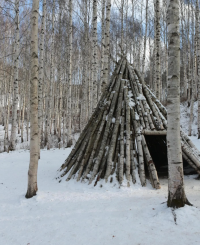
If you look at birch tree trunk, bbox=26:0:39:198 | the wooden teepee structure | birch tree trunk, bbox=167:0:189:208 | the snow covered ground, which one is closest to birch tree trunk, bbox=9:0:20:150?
the wooden teepee structure

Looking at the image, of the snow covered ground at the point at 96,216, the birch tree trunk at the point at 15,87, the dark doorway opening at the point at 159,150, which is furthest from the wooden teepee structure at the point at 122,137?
the birch tree trunk at the point at 15,87

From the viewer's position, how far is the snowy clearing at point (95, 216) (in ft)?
8.04

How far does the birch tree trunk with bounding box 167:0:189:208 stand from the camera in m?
2.87

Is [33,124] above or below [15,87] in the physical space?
below

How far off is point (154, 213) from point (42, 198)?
7.01 ft

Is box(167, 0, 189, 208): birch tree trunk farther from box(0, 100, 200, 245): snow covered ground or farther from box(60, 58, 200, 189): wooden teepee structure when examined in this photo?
box(60, 58, 200, 189): wooden teepee structure

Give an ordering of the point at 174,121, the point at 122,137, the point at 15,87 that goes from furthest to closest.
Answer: the point at 15,87 → the point at 122,137 → the point at 174,121

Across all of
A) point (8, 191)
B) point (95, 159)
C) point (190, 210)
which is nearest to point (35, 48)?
point (95, 159)

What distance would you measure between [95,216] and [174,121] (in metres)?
1.88

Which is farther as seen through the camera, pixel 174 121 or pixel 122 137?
pixel 122 137

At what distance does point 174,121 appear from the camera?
2.90 metres

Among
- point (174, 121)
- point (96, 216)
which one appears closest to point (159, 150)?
point (174, 121)

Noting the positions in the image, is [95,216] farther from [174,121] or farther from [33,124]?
[33,124]

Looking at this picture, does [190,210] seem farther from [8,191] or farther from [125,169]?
[8,191]
